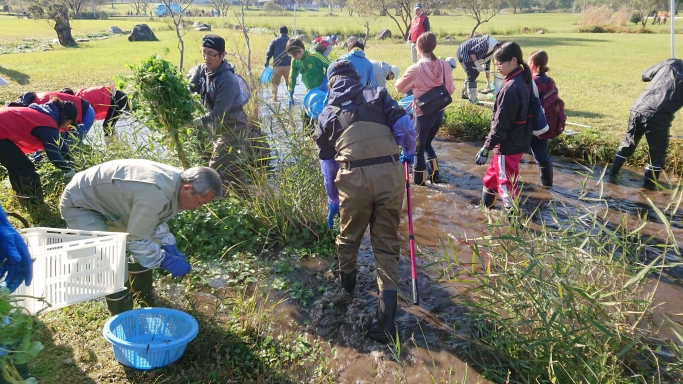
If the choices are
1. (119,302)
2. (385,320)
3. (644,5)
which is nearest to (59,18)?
(119,302)

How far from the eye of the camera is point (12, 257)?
2285mm

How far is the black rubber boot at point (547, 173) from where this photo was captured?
608 centimetres

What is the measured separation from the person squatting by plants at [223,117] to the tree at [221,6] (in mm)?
5097

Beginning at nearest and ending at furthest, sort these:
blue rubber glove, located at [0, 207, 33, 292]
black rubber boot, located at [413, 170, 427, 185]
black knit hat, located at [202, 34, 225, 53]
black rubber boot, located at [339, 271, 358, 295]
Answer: blue rubber glove, located at [0, 207, 33, 292], black rubber boot, located at [339, 271, 358, 295], black knit hat, located at [202, 34, 225, 53], black rubber boot, located at [413, 170, 427, 185]

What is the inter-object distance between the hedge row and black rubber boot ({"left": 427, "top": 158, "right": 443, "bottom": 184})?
1976 millimetres

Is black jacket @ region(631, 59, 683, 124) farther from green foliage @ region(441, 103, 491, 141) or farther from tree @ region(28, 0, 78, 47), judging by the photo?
tree @ region(28, 0, 78, 47)

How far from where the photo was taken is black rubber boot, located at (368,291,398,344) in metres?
3.50

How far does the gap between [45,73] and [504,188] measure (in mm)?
14633

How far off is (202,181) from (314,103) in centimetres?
230

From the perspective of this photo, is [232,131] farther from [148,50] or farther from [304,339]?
[148,50]

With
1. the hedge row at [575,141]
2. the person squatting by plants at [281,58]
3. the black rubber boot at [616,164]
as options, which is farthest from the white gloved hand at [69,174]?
the black rubber boot at [616,164]

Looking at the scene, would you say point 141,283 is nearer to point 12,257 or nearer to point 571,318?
point 12,257

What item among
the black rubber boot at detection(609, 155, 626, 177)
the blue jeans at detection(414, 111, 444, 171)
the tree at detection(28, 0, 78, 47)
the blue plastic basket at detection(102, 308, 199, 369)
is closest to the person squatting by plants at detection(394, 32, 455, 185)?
the blue jeans at detection(414, 111, 444, 171)

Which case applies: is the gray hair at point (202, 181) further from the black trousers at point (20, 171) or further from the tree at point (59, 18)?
the tree at point (59, 18)
